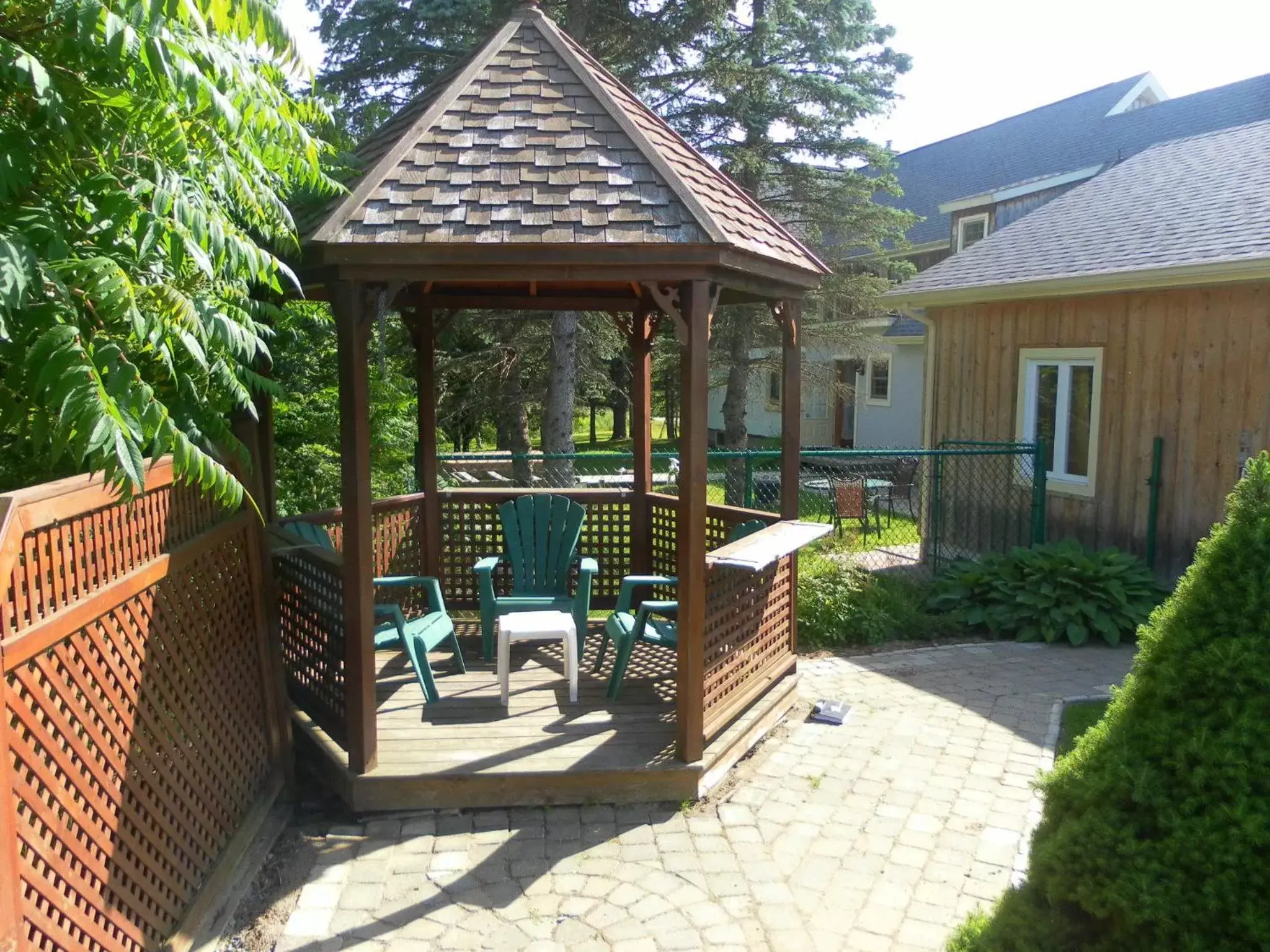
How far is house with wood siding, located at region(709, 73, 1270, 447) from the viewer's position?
17.9 meters

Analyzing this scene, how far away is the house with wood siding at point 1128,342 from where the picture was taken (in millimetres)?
7895

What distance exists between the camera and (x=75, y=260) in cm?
237

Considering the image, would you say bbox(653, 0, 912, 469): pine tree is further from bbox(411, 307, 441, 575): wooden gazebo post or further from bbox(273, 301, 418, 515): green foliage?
bbox(411, 307, 441, 575): wooden gazebo post

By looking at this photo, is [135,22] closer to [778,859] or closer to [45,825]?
[45,825]

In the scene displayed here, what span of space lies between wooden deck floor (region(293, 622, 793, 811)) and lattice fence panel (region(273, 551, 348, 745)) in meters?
0.17

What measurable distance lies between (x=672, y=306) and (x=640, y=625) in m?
1.78

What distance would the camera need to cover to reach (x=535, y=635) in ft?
16.8

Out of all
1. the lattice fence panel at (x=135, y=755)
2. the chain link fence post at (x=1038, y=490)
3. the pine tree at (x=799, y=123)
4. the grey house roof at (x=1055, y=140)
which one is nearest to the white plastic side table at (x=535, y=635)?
the lattice fence panel at (x=135, y=755)

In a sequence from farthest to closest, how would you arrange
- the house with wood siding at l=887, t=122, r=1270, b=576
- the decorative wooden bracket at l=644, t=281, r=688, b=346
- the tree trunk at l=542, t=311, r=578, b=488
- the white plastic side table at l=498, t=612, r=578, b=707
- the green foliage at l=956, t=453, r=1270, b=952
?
the tree trunk at l=542, t=311, r=578, b=488 < the house with wood siding at l=887, t=122, r=1270, b=576 < the white plastic side table at l=498, t=612, r=578, b=707 < the decorative wooden bracket at l=644, t=281, r=688, b=346 < the green foliage at l=956, t=453, r=1270, b=952

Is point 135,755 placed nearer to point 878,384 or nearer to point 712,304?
point 712,304

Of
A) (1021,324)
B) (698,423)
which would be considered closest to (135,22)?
(698,423)

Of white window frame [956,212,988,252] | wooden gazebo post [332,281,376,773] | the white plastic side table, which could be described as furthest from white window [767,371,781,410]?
wooden gazebo post [332,281,376,773]

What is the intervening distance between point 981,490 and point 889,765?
6.09 m

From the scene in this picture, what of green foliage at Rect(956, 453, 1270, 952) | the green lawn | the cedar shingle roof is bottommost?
the green lawn
